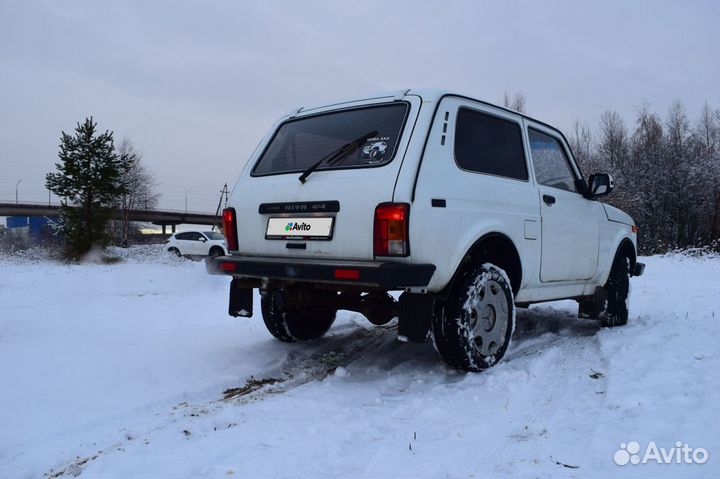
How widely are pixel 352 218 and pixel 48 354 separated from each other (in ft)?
8.89

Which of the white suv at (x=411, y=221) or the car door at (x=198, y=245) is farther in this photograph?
the car door at (x=198, y=245)

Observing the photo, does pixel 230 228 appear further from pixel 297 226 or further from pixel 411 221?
pixel 411 221

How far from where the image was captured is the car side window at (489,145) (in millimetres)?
3840

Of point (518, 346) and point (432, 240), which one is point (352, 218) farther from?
point (518, 346)

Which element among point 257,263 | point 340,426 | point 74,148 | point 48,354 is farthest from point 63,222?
point 340,426

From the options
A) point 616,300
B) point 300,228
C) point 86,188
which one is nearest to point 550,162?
point 616,300

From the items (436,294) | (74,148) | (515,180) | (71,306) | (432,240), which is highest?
(74,148)

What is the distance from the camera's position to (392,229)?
3312mm

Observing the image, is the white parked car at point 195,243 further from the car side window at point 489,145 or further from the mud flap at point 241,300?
the car side window at point 489,145

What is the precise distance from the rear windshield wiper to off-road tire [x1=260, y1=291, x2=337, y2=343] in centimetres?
122

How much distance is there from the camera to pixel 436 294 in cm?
360

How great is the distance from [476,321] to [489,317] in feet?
0.55

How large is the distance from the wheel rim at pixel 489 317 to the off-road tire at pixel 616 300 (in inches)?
83.4
